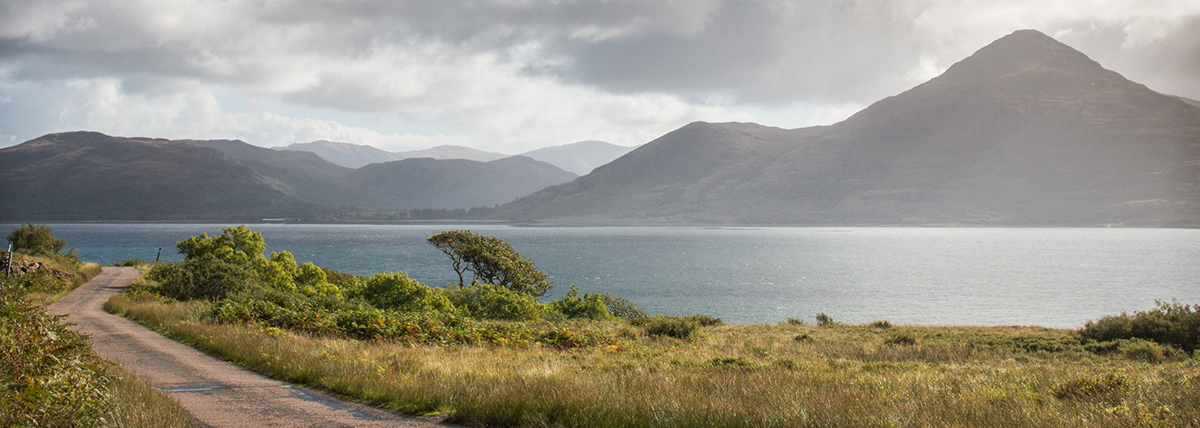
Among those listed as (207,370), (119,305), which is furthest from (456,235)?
(207,370)

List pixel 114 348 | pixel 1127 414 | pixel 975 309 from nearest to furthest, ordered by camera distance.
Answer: pixel 1127 414 < pixel 114 348 < pixel 975 309

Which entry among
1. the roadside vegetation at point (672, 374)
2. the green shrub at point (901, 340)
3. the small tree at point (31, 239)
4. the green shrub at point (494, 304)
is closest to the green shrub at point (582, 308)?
the green shrub at point (494, 304)

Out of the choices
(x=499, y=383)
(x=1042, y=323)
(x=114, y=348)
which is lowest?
(x=1042, y=323)

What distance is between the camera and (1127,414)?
A: 276 inches

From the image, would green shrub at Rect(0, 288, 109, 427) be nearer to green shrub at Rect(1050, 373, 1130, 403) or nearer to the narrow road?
the narrow road

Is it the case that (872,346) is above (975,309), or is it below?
above

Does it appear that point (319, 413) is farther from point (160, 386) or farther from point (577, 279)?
point (577, 279)

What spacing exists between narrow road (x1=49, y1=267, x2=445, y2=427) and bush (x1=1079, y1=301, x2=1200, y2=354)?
33290 millimetres

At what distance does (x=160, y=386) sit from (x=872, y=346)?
88.8 ft

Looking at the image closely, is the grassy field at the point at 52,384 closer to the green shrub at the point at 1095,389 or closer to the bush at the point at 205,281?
the green shrub at the point at 1095,389

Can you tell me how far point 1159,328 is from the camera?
90.6ft

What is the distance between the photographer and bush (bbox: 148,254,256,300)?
31.6 meters

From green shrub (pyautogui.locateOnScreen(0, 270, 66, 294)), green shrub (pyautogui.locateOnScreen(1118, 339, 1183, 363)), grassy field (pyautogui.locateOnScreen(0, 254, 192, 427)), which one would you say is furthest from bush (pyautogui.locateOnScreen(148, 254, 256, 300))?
green shrub (pyautogui.locateOnScreen(1118, 339, 1183, 363))

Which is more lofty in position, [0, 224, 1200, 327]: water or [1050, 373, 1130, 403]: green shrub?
[1050, 373, 1130, 403]: green shrub
